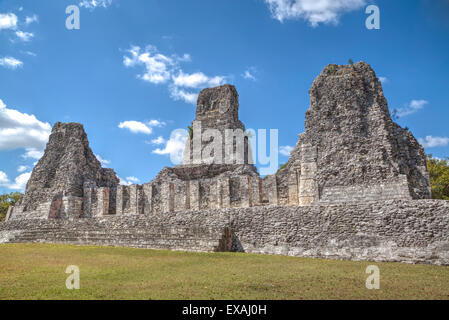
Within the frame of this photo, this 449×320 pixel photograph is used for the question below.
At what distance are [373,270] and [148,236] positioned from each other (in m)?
9.41

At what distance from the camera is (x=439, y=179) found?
24859 millimetres

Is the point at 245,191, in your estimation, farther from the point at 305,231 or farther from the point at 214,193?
the point at 305,231

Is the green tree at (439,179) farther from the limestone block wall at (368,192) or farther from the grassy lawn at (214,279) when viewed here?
the grassy lawn at (214,279)

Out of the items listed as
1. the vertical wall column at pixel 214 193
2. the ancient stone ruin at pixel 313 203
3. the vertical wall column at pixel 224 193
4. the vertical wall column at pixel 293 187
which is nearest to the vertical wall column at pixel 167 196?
the ancient stone ruin at pixel 313 203

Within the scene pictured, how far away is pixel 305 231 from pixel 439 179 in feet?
59.0

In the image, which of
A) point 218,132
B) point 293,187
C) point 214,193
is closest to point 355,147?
point 293,187

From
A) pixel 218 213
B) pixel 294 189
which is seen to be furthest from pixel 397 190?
pixel 218 213

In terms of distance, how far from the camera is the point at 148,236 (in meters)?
14.9

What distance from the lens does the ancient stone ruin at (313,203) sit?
423 inches

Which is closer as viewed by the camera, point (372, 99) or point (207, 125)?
point (372, 99)

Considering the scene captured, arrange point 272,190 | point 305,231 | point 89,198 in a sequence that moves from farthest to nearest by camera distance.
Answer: point 89,198, point 272,190, point 305,231

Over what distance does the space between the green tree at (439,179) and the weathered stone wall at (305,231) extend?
1654 cm
